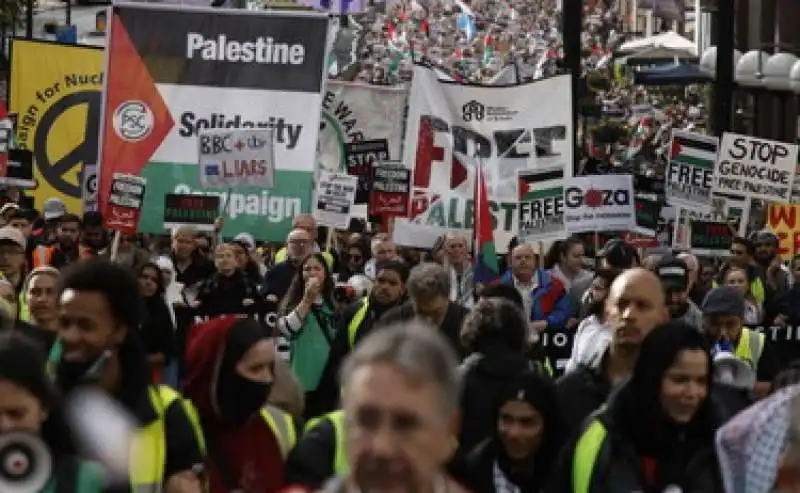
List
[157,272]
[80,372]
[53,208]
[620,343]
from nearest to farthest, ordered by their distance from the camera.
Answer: [80,372] < [620,343] < [157,272] < [53,208]

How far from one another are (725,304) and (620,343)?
2981mm

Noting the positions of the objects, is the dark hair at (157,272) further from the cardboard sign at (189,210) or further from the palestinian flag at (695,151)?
the palestinian flag at (695,151)

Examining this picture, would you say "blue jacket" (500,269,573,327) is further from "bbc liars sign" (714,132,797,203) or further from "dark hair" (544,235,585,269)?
"bbc liars sign" (714,132,797,203)

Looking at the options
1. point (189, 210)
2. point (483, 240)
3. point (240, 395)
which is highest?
point (189, 210)

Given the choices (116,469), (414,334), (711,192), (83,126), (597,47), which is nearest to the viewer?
(414,334)

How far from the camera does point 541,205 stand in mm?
17344

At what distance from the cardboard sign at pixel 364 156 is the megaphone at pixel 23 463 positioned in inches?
693

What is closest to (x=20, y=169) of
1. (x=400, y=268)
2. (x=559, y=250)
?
(x=559, y=250)

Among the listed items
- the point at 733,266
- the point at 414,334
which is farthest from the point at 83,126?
the point at 414,334

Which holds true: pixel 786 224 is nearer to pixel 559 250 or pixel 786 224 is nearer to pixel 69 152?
pixel 69 152

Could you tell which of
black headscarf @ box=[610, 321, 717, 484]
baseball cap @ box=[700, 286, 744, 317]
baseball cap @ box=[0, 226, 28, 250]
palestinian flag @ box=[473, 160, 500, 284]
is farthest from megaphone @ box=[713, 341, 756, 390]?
palestinian flag @ box=[473, 160, 500, 284]

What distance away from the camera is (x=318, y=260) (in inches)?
477

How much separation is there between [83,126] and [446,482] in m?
17.7

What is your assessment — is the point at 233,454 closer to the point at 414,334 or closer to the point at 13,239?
the point at 414,334
